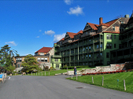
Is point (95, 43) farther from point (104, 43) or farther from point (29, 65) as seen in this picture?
point (29, 65)

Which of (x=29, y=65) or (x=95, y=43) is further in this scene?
(x=29, y=65)

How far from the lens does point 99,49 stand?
4803 cm

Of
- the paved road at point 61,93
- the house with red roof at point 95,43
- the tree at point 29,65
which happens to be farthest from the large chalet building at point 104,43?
the paved road at point 61,93

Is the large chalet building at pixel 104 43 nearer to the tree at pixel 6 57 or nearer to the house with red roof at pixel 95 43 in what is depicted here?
the house with red roof at pixel 95 43

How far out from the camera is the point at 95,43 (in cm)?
5084

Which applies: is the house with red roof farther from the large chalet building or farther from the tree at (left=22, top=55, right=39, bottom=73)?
the tree at (left=22, top=55, right=39, bottom=73)

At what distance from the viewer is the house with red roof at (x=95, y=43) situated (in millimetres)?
47438

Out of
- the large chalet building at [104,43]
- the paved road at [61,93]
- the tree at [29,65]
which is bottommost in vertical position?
the paved road at [61,93]

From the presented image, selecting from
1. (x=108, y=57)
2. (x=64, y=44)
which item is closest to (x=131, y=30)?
(x=108, y=57)

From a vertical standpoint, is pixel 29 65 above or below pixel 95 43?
below

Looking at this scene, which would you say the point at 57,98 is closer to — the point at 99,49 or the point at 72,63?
the point at 99,49

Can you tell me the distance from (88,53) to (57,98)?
4459cm

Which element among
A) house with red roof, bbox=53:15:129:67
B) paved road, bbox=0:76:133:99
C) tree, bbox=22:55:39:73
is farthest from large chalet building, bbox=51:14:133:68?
paved road, bbox=0:76:133:99

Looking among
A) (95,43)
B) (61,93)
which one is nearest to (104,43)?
(95,43)
